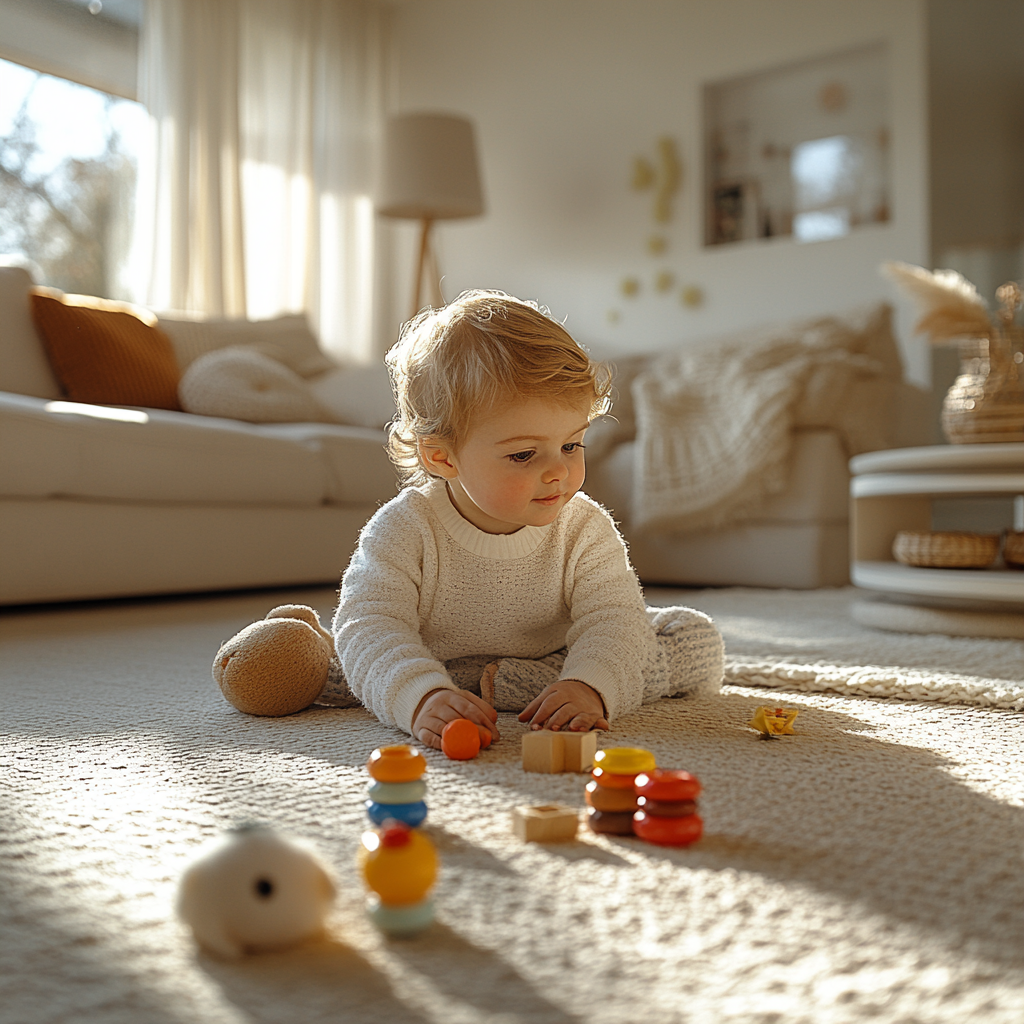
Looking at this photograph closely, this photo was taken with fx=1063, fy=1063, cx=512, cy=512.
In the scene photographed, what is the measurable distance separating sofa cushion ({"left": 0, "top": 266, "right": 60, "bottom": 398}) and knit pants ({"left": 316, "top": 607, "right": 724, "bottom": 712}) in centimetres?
181

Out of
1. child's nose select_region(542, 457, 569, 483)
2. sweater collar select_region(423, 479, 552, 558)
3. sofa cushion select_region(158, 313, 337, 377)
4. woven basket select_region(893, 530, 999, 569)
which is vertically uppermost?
sofa cushion select_region(158, 313, 337, 377)

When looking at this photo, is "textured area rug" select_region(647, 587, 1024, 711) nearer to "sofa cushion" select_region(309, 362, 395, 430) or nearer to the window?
"sofa cushion" select_region(309, 362, 395, 430)

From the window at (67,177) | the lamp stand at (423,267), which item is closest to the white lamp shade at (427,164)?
the lamp stand at (423,267)

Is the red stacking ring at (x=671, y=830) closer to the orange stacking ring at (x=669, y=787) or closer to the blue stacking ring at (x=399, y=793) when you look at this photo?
the orange stacking ring at (x=669, y=787)

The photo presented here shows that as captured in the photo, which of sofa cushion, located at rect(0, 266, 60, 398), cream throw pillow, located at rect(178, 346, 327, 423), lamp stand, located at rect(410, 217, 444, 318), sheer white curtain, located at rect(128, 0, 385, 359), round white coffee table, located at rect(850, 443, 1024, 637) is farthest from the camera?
lamp stand, located at rect(410, 217, 444, 318)

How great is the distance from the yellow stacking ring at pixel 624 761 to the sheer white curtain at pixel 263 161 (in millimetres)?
3500

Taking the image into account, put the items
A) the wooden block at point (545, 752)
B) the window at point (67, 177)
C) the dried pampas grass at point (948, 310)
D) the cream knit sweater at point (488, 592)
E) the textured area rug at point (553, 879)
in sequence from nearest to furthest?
1. the textured area rug at point (553, 879)
2. the wooden block at point (545, 752)
3. the cream knit sweater at point (488, 592)
4. the dried pampas grass at point (948, 310)
5. the window at point (67, 177)

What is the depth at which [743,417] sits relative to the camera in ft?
8.76

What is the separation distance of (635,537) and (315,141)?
8.31 feet

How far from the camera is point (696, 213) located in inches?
161

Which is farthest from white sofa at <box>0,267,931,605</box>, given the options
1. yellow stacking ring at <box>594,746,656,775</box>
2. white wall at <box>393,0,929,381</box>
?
yellow stacking ring at <box>594,746,656,775</box>

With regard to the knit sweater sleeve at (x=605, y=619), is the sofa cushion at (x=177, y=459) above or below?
above

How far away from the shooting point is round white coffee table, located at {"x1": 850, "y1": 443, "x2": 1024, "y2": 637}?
1.71 m

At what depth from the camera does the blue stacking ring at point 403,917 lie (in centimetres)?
51
